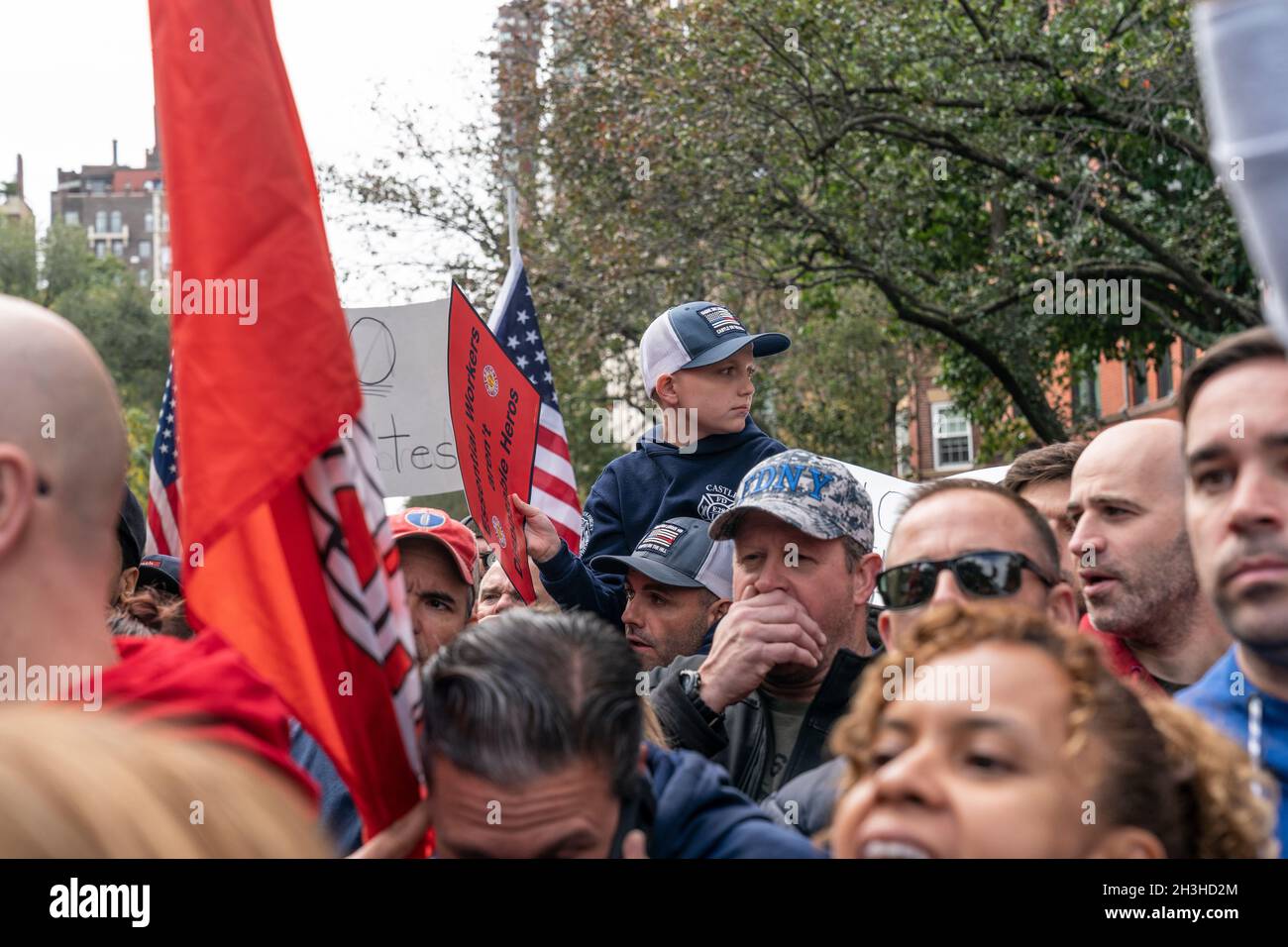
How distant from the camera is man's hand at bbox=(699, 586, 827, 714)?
12.7 feet

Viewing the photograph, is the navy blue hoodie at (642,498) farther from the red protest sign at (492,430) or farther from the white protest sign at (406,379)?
the white protest sign at (406,379)

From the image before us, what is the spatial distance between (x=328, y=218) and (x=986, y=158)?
10.5 metres

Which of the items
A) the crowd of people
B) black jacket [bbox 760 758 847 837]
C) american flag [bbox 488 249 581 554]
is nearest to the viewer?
the crowd of people

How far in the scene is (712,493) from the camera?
5637 mm

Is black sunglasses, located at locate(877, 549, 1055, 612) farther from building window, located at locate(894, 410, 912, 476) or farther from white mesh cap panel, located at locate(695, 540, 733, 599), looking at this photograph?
building window, located at locate(894, 410, 912, 476)

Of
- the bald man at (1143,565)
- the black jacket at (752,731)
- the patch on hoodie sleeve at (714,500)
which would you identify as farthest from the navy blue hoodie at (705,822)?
the patch on hoodie sleeve at (714,500)

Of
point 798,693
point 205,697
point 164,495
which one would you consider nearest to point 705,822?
point 205,697

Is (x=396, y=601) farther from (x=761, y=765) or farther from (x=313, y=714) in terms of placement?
(x=761, y=765)

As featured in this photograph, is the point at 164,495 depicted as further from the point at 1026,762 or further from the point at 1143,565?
the point at 1026,762

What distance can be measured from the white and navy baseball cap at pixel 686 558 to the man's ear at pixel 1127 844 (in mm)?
2870

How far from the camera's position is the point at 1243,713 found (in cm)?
277

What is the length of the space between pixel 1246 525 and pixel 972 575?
107 centimetres

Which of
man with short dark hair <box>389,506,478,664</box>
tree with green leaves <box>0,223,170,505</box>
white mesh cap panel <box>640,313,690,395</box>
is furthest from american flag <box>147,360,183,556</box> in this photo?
tree with green leaves <box>0,223,170,505</box>
